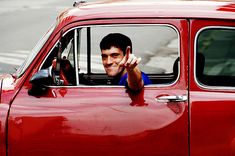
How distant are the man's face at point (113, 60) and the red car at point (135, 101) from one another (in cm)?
21

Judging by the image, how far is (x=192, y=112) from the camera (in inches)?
207

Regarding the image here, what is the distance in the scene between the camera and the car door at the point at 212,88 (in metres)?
5.25

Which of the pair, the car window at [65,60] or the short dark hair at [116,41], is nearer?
the car window at [65,60]

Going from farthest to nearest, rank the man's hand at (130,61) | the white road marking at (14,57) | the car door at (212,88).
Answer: the white road marking at (14,57)
the car door at (212,88)
the man's hand at (130,61)

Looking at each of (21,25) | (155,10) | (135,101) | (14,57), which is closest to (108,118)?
(135,101)

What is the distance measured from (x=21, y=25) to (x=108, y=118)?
14.1 metres

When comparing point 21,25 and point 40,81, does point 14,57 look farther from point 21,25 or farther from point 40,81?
point 40,81

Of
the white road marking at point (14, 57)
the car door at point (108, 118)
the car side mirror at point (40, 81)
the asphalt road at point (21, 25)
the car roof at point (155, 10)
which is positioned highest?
the car roof at point (155, 10)

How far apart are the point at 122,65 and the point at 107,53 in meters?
0.35

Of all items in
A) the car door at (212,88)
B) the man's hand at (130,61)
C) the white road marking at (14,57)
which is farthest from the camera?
the white road marking at (14,57)

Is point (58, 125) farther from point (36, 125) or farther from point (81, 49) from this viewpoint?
point (81, 49)

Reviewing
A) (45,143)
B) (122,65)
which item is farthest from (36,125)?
(122,65)

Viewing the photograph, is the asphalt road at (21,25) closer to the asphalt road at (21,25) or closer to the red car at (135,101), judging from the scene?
the asphalt road at (21,25)

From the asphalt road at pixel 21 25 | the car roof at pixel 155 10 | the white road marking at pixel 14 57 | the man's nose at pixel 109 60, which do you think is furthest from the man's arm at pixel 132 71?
the white road marking at pixel 14 57
